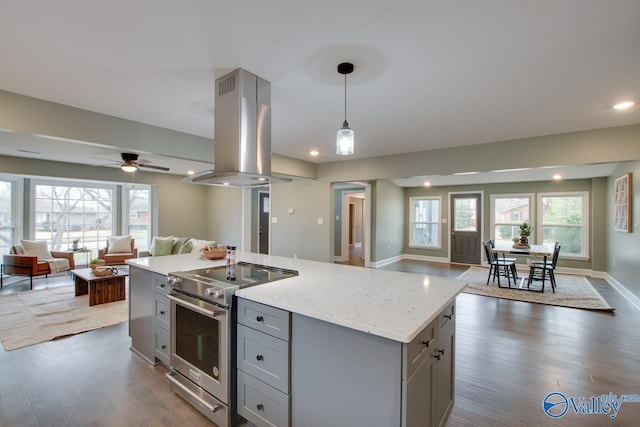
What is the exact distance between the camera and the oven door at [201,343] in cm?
187

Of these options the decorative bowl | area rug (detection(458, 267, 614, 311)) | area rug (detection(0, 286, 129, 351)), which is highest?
the decorative bowl

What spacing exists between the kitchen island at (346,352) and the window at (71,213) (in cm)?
718

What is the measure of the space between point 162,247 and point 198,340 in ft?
15.7

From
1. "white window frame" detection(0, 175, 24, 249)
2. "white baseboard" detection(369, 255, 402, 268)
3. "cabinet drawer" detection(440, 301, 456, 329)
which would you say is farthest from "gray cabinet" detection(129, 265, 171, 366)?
"white window frame" detection(0, 175, 24, 249)

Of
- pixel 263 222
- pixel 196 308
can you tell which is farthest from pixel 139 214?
pixel 196 308

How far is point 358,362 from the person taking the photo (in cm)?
138

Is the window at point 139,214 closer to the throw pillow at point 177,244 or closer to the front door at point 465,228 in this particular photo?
the throw pillow at point 177,244

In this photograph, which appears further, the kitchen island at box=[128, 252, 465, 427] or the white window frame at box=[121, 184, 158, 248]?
the white window frame at box=[121, 184, 158, 248]

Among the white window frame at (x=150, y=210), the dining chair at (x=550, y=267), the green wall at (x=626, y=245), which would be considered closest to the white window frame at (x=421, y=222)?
the dining chair at (x=550, y=267)

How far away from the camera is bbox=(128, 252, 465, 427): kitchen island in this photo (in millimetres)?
1315

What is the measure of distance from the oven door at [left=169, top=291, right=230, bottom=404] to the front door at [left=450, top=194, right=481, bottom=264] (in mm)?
7795

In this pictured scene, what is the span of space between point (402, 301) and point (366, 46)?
160cm

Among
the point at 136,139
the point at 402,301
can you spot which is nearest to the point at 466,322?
the point at 402,301

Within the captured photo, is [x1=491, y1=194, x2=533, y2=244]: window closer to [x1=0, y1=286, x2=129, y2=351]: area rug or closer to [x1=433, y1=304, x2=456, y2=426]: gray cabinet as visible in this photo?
[x1=433, y1=304, x2=456, y2=426]: gray cabinet
